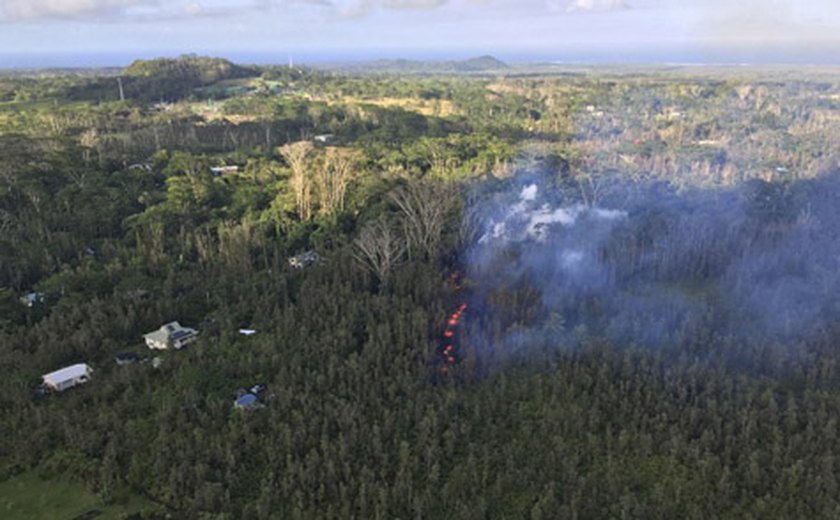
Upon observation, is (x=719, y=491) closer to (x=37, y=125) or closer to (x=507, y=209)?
(x=507, y=209)

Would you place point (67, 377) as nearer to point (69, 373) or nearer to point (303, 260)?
point (69, 373)

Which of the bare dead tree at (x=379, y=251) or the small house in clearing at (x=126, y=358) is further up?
the bare dead tree at (x=379, y=251)

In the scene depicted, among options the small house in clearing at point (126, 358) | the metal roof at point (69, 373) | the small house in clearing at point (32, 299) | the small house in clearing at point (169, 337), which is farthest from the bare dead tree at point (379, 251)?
the small house in clearing at point (32, 299)

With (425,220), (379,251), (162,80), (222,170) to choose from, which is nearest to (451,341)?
(379,251)

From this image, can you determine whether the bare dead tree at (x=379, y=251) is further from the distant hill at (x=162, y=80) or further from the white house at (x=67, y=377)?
the distant hill at (x=162, y=80)

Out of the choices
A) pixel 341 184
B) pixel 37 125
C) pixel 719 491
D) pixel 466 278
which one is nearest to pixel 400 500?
pixel 719 491

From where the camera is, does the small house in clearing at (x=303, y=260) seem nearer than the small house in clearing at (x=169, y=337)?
No
